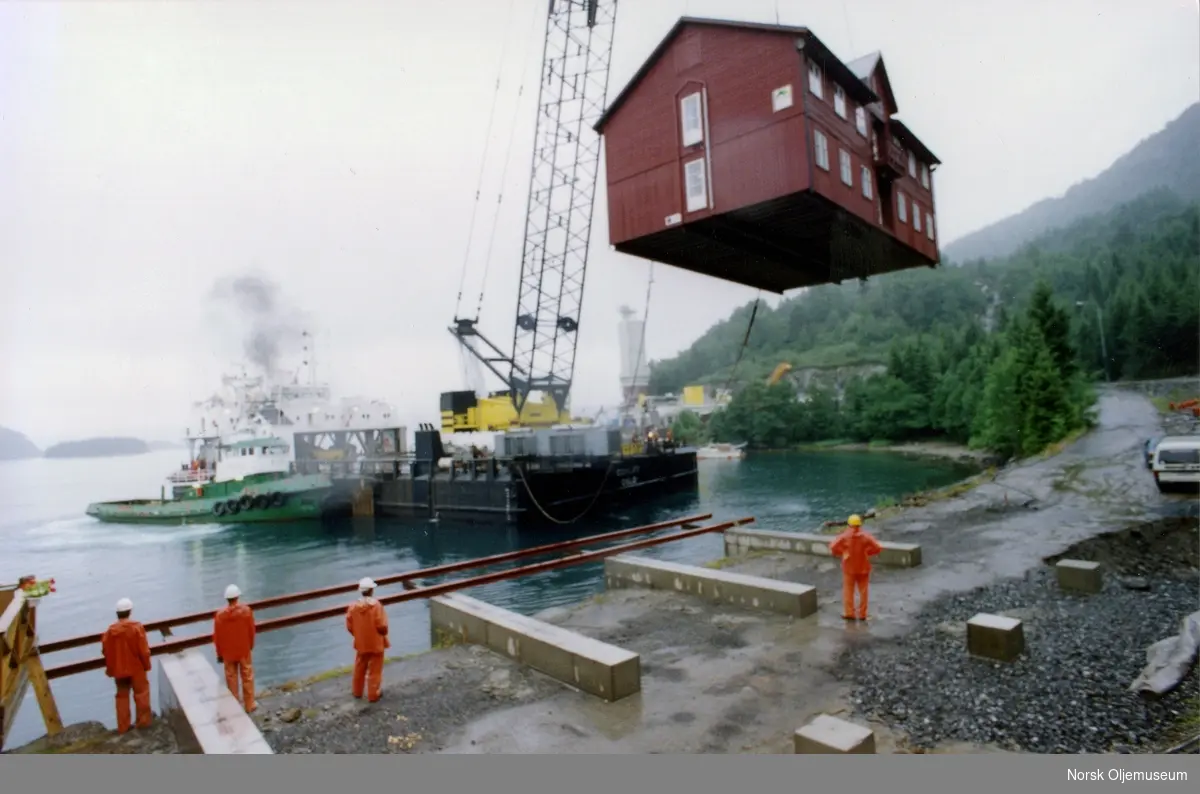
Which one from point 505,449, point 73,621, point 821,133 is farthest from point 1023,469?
point 73,621

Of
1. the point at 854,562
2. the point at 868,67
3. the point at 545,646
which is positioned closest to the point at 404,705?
the point at 545,646

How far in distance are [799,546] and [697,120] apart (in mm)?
7410

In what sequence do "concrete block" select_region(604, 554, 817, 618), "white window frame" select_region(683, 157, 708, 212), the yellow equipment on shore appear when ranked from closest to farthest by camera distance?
"concrete block" select_region(604, 554, 817, 618) → "white window frame" select_region(683, 157, 708, 212) → the yellow equipment on shore

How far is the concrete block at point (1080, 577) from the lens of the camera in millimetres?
8289

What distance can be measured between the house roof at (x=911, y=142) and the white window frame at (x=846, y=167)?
7.05 feet

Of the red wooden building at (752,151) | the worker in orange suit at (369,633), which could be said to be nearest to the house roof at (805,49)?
the red wooden building at (752,151)

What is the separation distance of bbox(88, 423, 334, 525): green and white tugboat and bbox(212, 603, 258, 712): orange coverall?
1008 inches

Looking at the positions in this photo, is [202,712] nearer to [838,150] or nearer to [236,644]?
[236,644]

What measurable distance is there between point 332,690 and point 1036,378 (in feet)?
103

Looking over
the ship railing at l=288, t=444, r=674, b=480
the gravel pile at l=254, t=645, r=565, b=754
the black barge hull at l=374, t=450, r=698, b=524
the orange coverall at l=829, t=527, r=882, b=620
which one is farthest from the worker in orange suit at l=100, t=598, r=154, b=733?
the ship railing at l=288, t=444, r=674, b=480

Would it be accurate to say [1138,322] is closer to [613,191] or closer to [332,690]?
[613,191]

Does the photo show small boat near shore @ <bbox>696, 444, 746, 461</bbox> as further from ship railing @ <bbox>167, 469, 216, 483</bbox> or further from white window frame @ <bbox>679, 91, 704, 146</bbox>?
white window frame @ <bbox>679, 91, 704, 146</bbox>

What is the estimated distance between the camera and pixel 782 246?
10.9 meters

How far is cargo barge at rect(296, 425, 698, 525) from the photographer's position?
29.5 m
